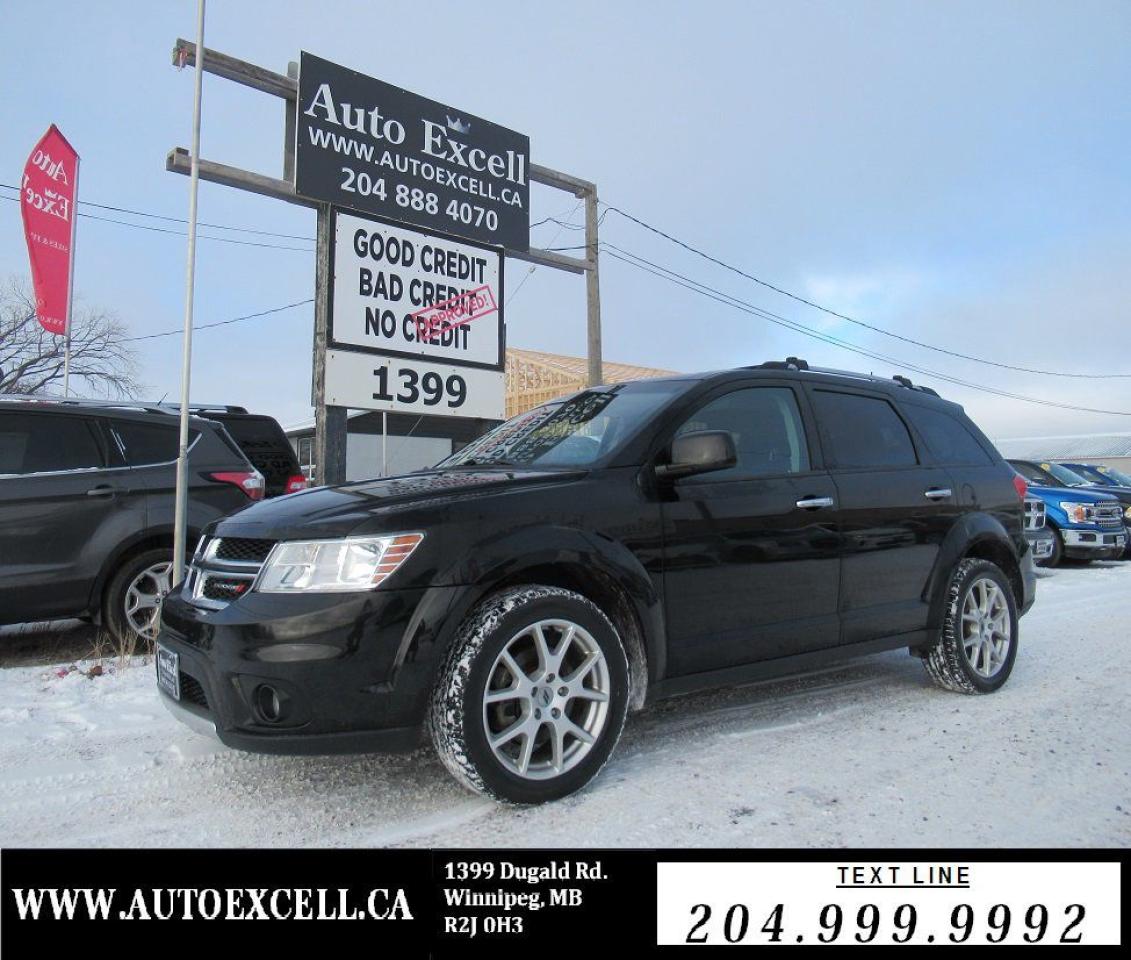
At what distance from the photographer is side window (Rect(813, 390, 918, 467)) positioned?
4.24 metres

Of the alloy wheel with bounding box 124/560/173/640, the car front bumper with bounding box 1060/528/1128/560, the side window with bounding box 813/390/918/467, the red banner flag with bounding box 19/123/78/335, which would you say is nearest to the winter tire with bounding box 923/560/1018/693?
the side window with bounding box 813/390/918/467

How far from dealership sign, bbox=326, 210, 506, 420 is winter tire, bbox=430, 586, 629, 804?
533 cm

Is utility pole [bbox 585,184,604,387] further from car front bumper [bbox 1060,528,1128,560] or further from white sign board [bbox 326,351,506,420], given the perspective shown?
car front bumper [bbox 1060,528,1128,560]

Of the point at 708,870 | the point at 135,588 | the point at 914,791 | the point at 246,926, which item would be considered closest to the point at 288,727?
the point at 246,926

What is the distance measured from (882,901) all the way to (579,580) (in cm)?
142

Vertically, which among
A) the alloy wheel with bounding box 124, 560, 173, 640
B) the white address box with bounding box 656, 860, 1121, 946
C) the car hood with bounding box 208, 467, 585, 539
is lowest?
the white address box with bounding box 656, 860, 1121, 946

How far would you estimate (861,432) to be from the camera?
4410mm

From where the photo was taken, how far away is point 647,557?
10.9ft

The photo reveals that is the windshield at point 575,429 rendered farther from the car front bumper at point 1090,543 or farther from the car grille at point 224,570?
the car front bumper at point 1090,543

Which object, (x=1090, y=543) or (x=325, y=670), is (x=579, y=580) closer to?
(x=325, y=670)

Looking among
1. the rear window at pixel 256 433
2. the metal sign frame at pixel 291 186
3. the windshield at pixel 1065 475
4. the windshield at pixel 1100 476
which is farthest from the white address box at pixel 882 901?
the windshield at pixel 1100 476

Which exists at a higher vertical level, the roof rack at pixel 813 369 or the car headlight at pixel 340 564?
the roof rack at pixel 813 369

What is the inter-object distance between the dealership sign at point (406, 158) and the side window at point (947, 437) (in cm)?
543

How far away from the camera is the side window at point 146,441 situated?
583 centimetres
